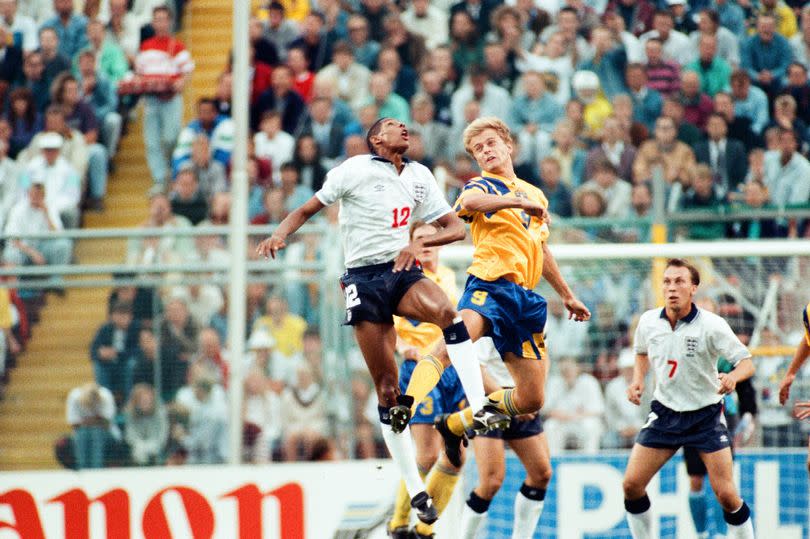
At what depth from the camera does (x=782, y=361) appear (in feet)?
36.1

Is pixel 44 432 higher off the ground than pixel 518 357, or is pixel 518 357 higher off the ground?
pixel 518 357

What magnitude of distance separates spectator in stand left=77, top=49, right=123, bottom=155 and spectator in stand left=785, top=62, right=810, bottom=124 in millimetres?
7136

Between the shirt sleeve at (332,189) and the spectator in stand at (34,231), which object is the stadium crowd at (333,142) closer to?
the spectator in stand at (34,231)

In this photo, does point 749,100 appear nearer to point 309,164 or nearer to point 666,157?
point 666,157

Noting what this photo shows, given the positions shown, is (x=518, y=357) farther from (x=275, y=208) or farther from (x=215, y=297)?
(x=275, y=208)

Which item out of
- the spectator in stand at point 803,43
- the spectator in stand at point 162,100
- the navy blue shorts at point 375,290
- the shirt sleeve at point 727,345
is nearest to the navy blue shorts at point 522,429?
the shirt sleeve at point 727,345

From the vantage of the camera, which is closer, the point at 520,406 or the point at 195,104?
the point at 520,406

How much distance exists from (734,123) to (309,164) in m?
4.32

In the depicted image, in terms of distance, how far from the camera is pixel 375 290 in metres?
8.10

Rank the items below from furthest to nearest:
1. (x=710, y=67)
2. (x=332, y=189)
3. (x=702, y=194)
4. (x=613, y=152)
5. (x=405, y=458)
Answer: (x=710, y=67)
(x=613, y=152)
(x=702, y=194)
(x=405, y=458)
(x=332, y=189)

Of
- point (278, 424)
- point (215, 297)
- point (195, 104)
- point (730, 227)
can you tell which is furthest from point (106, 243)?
point (730, 227)

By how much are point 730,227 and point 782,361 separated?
1.63m

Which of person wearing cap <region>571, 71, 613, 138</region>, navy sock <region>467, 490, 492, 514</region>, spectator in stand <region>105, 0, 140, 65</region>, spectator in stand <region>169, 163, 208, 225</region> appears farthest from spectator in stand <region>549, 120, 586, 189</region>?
spectator in stand <region>105, 0, 140, 65</region>

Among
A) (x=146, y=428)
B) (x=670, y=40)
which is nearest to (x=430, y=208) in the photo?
(x=146, y=428)
